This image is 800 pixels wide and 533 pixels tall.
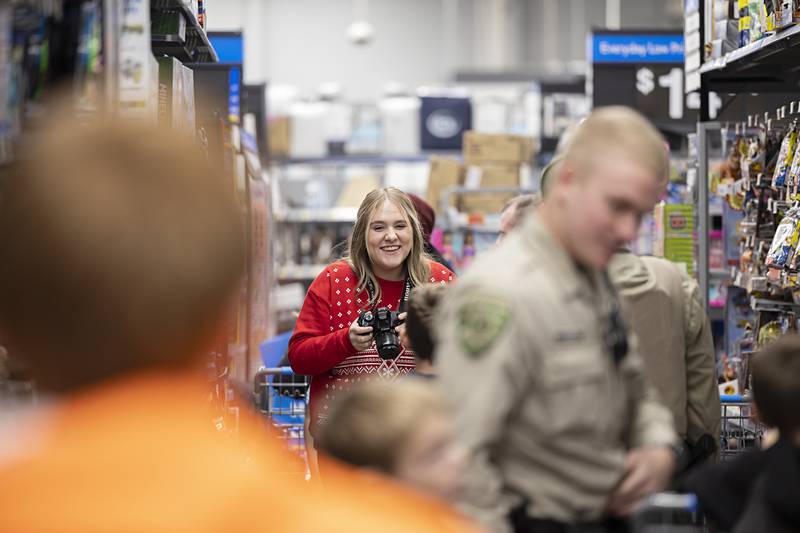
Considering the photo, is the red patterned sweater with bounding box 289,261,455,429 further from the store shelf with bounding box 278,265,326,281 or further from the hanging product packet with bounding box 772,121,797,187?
the store shelf with bounding box 278,265,326,281

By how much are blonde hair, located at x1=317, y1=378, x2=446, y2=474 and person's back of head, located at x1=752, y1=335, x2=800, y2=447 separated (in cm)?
90

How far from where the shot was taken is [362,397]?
158cm

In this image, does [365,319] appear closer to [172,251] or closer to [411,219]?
[411,219]

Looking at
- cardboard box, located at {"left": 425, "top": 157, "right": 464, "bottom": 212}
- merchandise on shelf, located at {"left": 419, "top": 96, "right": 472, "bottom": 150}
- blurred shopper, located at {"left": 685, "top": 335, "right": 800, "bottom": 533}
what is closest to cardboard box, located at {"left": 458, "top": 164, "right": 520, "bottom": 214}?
cardboard box, located at {"left": 425, "top": 157, "right": 464, "bottom": 212}

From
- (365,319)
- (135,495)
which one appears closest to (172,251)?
(135,495)

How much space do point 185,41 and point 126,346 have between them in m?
3.00

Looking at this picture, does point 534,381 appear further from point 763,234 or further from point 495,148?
point 495,148

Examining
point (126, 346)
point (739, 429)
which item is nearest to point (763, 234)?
point (739, 429)

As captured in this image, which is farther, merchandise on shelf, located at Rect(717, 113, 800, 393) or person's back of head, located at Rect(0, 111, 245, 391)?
merchandise on shelf, located at Rect(717, 113, 800, 393)

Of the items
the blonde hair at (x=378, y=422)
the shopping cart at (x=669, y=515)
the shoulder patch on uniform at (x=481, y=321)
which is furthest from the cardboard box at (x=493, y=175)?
the blonde hair at (x=378, y=422)

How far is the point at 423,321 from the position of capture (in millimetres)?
2812

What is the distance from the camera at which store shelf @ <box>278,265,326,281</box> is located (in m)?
10.4

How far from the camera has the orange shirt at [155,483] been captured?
3.39 ft

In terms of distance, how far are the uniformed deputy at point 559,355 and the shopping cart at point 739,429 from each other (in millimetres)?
1888
